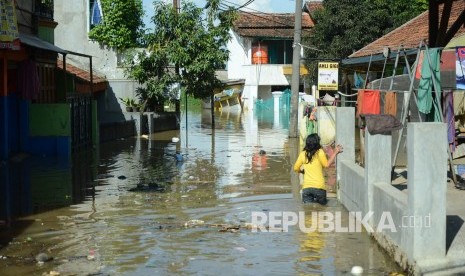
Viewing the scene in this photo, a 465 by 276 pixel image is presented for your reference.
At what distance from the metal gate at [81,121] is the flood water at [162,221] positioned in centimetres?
285

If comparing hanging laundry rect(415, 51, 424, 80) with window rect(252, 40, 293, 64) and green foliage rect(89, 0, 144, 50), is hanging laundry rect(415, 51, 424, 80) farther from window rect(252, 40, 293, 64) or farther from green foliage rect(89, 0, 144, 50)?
window rect(252, 40, 293, 64)

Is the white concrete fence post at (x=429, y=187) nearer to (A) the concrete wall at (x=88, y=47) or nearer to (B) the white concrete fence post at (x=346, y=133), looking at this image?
(B) the white concrete fence post at (x=346, y=133)

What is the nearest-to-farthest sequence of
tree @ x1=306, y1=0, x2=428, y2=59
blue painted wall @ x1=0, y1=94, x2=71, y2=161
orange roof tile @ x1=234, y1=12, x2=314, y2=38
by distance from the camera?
blue painted wall @ x1=0, y1=94, x2=71, y2=161, tree @ x1=306, y1=0, x2=428, y2=59, orange roof tile @ x1=234, y1=12, x2=314, y2=38

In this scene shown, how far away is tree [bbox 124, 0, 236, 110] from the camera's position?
33.8 m

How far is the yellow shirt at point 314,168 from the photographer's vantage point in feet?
40.8

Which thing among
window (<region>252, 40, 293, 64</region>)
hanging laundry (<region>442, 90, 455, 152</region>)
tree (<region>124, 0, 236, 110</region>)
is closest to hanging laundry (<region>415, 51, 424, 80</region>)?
hanging laundry (<region>442, 90, 455, 152</region>)

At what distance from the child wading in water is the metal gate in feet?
41.2

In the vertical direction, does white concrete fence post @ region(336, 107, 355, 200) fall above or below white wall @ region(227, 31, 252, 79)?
below

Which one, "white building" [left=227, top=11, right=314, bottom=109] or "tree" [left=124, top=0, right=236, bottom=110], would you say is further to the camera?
"white building" [left=227, top=11, right=314, bottom=109]

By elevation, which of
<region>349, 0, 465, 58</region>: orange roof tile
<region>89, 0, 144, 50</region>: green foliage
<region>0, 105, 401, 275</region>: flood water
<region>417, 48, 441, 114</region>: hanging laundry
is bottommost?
<region>0, 105, 401, 275</region>: flood water

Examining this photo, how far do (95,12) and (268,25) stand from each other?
25.8 m

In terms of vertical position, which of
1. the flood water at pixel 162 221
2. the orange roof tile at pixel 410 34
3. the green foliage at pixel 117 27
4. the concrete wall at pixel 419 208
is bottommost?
the flood water at pixel 162 221

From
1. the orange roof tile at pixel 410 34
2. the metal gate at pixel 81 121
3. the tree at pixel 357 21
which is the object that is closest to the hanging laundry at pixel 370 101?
the orange roof tile at pixel 410 34

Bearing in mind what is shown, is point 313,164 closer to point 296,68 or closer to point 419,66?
point 419,66
